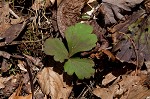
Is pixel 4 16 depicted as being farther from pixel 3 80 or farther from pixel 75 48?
pixel 75 48

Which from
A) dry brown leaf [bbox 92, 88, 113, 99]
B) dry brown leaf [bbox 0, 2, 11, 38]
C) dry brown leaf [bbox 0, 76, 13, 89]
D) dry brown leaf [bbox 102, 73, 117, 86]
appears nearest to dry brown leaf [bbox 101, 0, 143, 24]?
dry brown leaf [bbox 102, 73, 117, 86]

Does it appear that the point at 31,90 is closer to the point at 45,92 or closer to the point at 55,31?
the point at 45,92

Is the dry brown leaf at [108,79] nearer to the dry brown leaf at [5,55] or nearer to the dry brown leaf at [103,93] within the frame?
the dry brown leaf at [103,93]

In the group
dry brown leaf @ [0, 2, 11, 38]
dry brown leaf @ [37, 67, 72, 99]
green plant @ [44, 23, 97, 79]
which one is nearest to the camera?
green plant @ [44, 23, 97, 79]

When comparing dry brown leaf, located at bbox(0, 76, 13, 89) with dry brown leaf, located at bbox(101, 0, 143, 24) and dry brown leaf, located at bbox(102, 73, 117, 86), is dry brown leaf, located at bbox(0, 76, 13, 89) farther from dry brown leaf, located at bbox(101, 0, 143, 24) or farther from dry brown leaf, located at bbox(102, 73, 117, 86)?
dry brown leaf, located at bbox(101, 0, 143, 24)

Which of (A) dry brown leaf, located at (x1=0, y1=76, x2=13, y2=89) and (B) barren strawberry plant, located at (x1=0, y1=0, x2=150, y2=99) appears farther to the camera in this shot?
(A) dry brown leaf, located at (x1=0, y1=76, x2=13, y2=89)

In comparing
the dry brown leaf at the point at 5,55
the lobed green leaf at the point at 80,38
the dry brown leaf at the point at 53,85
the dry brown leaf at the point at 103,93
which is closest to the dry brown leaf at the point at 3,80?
the dry brown leaf at the point at 5,55

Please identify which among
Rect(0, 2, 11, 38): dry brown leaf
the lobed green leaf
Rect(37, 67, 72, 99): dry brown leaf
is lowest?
Rect(37, 67, 72, 99): dry brown leaf
